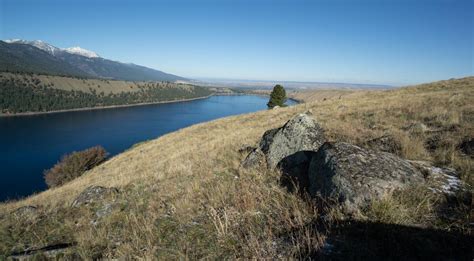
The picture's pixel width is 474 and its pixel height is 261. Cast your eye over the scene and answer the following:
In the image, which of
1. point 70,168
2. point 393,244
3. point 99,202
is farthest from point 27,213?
point 70,168

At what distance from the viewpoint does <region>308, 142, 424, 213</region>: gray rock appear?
11.7ft

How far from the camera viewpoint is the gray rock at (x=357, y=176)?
3.56m

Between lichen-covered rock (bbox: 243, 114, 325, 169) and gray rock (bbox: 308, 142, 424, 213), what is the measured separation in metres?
2.19

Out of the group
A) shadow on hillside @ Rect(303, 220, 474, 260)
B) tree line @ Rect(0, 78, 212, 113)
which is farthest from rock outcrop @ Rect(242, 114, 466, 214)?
→ tree line @ Rect(0, 78, 212, 113)

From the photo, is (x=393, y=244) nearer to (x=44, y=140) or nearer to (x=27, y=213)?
(x=27, y=213)

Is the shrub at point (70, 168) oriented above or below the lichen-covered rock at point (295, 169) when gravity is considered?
below

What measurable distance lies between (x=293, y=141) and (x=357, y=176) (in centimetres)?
325

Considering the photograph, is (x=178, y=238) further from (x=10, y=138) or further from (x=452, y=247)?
(x=10, y=138)

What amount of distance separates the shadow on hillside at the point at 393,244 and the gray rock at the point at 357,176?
448 millimetres

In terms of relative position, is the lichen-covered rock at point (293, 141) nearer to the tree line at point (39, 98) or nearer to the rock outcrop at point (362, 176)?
the rock outcrop at point (362, 176)

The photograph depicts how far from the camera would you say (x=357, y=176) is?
379 cm

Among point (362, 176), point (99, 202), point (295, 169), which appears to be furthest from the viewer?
point (99, 202)

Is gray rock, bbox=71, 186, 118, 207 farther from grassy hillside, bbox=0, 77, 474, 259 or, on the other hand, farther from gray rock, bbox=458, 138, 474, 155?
gray rock, bbox=458, 138, 474, 155

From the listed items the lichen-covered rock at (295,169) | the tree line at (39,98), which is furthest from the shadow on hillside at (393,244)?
the tree line at (39,98)
